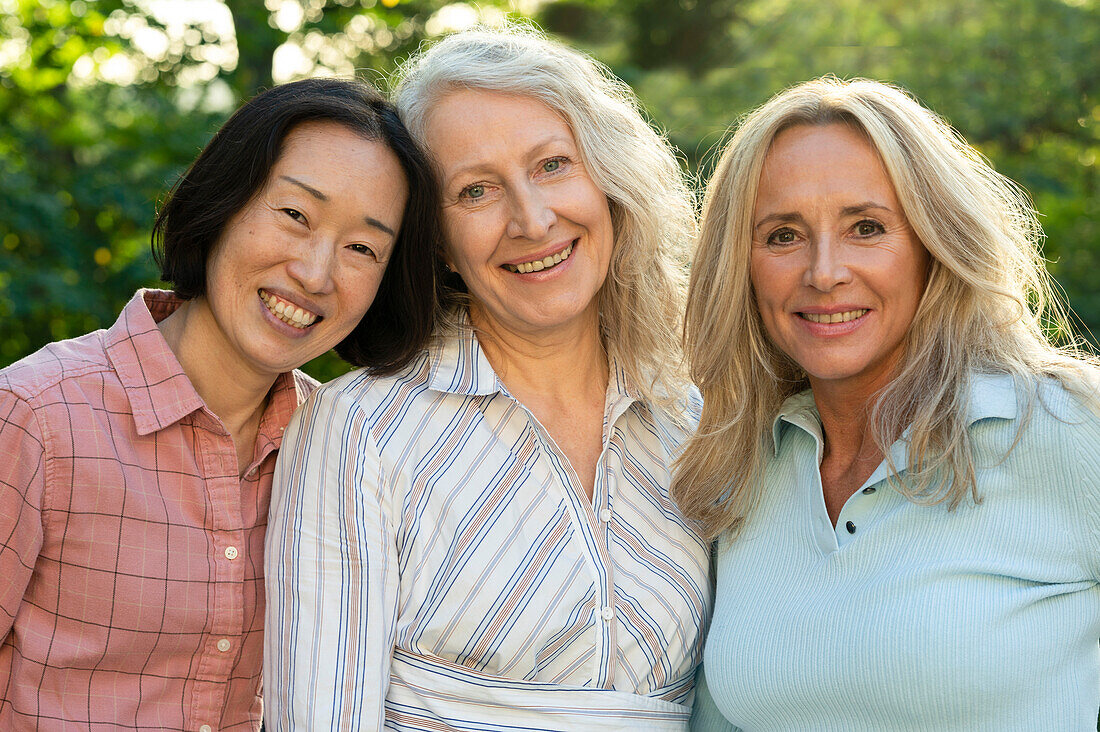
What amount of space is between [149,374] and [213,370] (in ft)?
0.59

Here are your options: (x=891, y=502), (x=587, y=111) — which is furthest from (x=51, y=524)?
(x=891, y=502)

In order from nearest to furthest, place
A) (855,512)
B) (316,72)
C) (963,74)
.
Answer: (855,512) < (316,72) < (963,74)

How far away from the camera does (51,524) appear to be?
7.18 feet

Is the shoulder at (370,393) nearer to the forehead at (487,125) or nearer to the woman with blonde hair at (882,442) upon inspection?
the forehead at (487,125)

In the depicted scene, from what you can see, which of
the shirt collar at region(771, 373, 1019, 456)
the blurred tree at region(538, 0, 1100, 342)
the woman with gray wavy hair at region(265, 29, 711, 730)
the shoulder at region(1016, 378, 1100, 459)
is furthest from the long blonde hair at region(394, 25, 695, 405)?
the blurred tree at region(538, 0, 1100, 342)

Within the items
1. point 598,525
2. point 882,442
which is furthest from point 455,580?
point 882,442

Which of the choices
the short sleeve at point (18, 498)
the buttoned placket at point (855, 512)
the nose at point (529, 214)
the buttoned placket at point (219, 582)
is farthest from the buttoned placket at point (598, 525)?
the short sleeve at point (18, 498)

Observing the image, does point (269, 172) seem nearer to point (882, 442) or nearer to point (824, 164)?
point (824, 164)

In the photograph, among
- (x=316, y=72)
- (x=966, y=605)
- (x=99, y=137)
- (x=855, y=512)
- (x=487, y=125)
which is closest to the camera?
(x=966, y=605)

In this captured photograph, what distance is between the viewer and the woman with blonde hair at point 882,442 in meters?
2.12

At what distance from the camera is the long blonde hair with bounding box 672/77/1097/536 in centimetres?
228

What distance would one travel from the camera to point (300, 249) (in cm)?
244

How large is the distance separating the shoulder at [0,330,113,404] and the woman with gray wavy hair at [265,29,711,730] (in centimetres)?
48

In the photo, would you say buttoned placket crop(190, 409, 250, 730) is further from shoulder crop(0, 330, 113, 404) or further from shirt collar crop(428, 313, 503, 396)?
shirt collar crop(428, 313, 503, 396)
